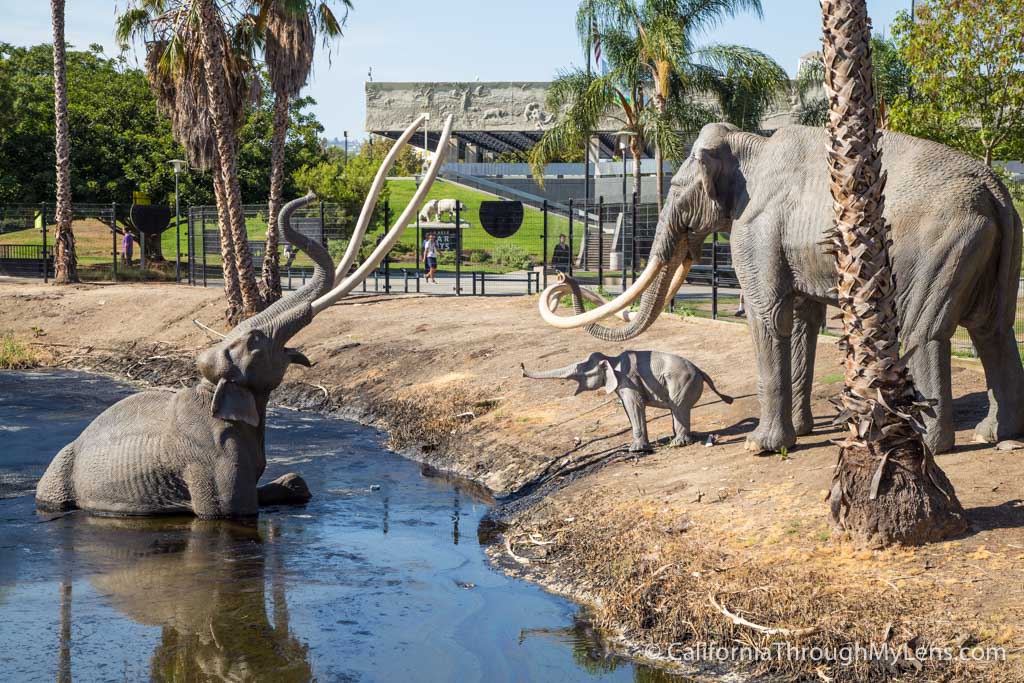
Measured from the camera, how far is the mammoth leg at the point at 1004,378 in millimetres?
8570

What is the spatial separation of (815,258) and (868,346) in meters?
1.72

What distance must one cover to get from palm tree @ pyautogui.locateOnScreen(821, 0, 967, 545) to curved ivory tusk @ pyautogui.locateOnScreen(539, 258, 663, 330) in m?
→ 2.69

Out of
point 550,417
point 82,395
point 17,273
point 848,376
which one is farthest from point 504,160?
point 848,376

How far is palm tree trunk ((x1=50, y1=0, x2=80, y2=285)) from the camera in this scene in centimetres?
2831

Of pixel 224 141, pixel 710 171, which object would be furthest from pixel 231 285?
pixel 710 171

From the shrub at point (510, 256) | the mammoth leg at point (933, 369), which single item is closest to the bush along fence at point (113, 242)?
the shrub at point (510, 256)

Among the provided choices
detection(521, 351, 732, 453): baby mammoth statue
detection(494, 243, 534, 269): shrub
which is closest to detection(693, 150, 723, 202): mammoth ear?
detection(521, 351, 732, 453): baby mammoth statue

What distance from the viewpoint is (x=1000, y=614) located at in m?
5.98

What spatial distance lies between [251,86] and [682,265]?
17232 mm

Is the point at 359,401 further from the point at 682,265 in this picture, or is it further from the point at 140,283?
the point at 140,283

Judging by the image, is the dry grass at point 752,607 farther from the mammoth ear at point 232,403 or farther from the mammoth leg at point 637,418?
the mammoth ear at point 232,403

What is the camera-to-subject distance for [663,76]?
26.7m

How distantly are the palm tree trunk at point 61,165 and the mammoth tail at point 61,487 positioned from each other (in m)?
20.0

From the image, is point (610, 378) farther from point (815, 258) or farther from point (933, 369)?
point (933, 369)
